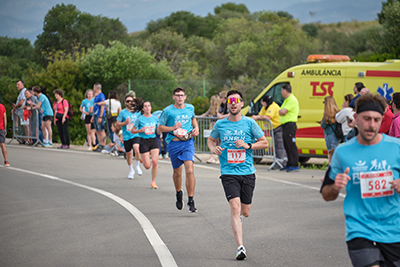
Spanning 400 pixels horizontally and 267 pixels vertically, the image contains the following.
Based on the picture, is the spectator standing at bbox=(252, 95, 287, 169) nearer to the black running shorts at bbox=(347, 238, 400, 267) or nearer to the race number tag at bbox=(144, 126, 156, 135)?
the race number tag at bbox=(144, 126, 156, 135)

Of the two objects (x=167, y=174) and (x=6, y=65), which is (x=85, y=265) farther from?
(x=6, y=65)

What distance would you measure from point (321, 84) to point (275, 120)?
1607mm

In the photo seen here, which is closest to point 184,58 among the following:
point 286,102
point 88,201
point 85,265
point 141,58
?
point 141,58

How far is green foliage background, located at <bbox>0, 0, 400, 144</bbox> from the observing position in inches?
1104

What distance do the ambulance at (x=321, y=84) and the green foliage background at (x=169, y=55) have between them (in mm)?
8625

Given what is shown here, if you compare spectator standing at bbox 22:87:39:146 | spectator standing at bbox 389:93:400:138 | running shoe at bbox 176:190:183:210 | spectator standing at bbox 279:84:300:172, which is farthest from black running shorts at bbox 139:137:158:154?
spectator standing at bbox 22:87:39:146

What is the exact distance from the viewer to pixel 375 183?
13.0 ft

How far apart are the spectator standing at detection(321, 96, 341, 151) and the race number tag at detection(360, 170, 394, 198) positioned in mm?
8739

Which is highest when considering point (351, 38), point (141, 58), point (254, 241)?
point (351, 38)

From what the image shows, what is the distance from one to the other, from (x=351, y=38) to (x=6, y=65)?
4081 cm

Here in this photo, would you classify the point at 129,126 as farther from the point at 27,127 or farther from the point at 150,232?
the point at 27,127

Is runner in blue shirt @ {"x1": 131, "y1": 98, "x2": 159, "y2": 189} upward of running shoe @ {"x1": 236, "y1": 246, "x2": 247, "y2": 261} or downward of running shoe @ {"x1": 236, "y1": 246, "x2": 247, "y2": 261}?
upward

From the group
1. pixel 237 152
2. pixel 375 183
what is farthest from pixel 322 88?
pixel 375 183

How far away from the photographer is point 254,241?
22.7 feet
